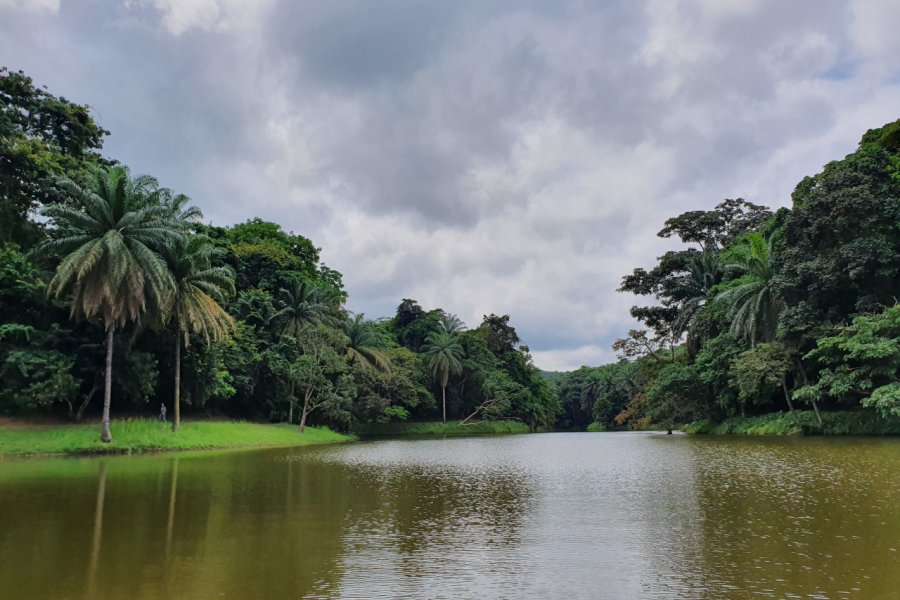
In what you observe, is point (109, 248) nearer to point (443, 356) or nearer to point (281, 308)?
point (281, 308)

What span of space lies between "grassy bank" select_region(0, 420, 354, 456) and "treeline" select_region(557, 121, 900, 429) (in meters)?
31.6

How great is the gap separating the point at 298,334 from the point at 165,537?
39205mm

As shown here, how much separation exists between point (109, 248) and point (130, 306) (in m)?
2.90

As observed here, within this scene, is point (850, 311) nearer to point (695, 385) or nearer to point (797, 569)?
point (695, 385)

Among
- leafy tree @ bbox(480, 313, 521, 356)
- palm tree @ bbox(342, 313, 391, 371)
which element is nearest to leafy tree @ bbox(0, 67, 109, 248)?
palm tree @ bbox(342, 313, 391, 371)

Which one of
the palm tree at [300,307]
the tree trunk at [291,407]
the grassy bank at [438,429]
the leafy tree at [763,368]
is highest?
the palm tree at [300,307]

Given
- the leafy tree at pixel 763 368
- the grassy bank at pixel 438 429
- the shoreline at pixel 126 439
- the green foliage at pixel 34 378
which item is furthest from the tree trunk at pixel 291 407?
the leafy tree at pixel 763 368

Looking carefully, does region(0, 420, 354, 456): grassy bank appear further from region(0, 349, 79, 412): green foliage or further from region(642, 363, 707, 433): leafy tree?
region(642, 363, 707, 433): leafy tree

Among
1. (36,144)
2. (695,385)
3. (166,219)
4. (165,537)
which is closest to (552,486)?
(165,537)

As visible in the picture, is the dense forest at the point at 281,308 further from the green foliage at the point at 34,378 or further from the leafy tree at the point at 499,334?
the leafy tree at the point at 499,334

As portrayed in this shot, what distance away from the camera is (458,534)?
36.2ft

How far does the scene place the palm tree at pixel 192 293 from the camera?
33.2 m

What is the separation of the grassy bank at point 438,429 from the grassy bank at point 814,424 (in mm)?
31509

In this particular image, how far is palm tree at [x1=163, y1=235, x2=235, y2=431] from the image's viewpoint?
3322 centimetres
